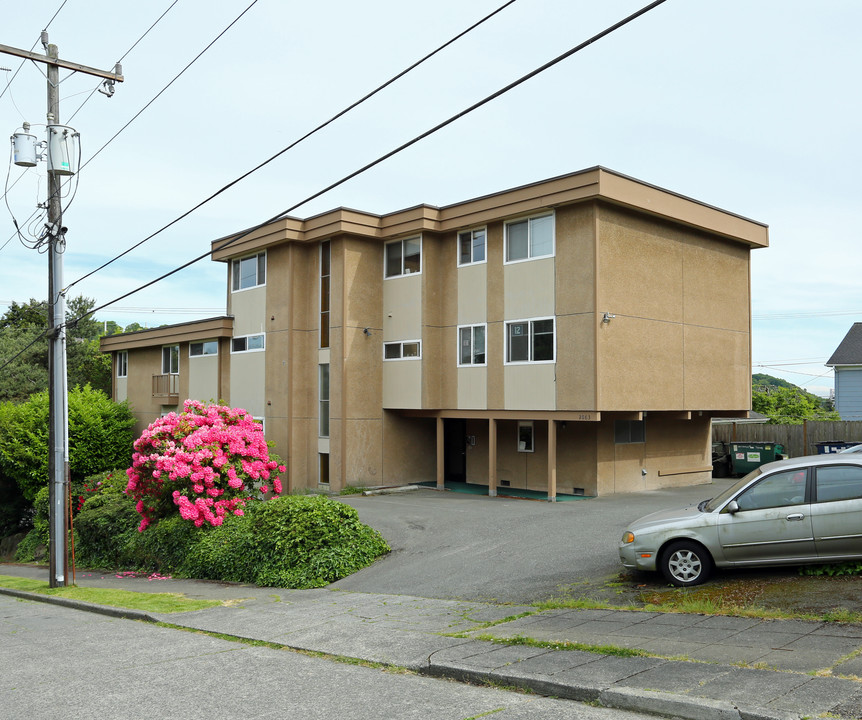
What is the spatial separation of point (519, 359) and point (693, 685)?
1620 centimetres

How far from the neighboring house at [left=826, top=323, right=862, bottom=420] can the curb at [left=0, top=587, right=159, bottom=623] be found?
3656 centimetres

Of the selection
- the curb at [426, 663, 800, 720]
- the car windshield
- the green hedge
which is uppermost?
the car windshield

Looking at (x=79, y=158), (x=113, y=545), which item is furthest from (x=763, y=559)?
(x=113, y=545)

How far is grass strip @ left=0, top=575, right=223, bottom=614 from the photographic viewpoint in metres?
12.3

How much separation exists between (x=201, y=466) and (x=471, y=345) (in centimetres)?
939

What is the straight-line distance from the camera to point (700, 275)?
23.7m

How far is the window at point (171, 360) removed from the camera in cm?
3332

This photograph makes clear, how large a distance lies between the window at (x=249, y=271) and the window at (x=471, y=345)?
26.9ft

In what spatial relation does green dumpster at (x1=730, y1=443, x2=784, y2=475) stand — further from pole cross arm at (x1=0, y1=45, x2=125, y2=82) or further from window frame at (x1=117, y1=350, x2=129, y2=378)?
window frame at (x1=117, y1=350, x2=129, y2=378)

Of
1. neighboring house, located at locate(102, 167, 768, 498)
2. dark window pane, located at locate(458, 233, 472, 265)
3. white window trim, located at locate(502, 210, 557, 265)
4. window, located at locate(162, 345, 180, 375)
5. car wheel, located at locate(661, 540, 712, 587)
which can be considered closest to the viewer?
car wheel, located at locate(661, 540, 712, 587)

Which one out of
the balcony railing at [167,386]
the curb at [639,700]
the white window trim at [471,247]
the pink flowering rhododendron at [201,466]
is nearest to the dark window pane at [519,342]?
the white window trim at [471,247]

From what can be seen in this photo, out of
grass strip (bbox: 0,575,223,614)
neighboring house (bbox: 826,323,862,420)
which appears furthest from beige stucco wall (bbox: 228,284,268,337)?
neighboring house (bbox: 826,323,862,420)

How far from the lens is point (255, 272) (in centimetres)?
2861

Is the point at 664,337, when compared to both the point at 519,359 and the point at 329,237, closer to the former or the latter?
the point at 519,359
